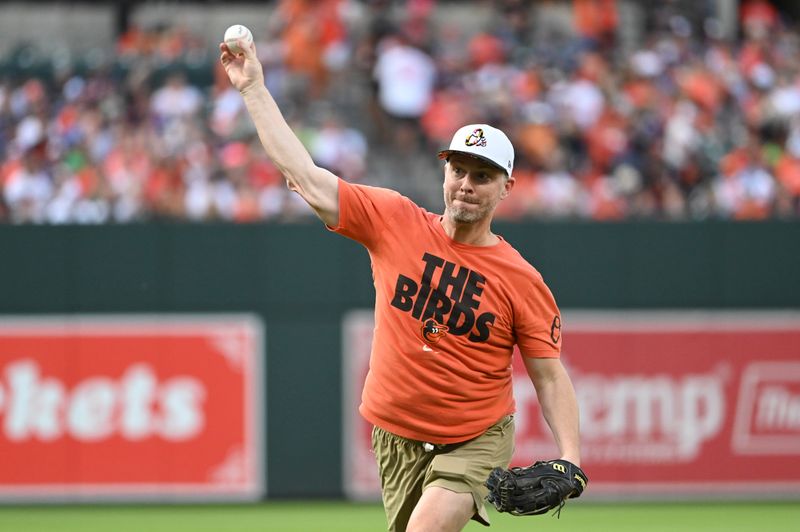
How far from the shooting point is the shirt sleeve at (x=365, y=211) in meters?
6.01

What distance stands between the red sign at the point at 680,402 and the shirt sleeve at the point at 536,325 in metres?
6.46

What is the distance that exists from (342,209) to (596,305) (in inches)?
283

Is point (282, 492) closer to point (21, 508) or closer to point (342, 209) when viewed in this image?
point (21, 508)

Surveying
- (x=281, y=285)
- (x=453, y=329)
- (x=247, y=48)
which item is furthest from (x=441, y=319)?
(x=281, y=285)

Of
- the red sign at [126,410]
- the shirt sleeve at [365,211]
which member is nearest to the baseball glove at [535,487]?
the shirt sleeve at [365,211]

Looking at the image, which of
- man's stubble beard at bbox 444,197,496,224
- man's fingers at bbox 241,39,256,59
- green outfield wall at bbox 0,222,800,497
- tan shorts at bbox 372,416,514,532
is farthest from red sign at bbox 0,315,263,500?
man's fingers at bbox 241,39,256,59

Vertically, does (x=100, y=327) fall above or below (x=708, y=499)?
above

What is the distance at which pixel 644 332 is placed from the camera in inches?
505

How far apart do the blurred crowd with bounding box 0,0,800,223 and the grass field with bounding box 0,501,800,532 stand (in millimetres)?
2668

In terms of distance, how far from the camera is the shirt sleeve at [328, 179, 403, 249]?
6.01 m

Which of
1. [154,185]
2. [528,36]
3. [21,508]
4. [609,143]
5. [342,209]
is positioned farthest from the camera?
[528,36]

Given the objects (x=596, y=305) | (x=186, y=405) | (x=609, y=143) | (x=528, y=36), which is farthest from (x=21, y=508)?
(x=528, y=36)

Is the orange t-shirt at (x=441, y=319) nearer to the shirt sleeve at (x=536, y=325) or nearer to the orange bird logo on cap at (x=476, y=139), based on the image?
the shirt sleeve at (x=536, y=325)

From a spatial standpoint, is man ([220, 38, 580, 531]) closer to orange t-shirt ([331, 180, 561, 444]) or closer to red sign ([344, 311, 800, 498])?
orange t-shirt ([331, 180, 561, 444])
